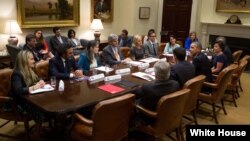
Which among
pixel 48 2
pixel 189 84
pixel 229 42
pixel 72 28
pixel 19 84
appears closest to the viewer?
pixel 19 84

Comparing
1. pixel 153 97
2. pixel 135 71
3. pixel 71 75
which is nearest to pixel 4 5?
pixel 71 75

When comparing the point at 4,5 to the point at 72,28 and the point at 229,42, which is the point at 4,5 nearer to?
the point at 72,28

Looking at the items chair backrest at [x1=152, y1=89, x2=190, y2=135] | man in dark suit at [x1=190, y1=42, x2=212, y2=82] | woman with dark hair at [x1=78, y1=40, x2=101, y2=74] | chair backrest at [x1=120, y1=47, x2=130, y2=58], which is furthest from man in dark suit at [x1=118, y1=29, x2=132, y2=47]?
chair backrest at [x1=152, y1=89, x2=190, y2=135]

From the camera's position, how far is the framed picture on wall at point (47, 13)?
5695 mm

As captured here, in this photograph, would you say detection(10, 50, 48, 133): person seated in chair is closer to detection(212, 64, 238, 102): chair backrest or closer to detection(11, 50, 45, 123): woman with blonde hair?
detection(11, 50, 45, 123): woman with blonde hair

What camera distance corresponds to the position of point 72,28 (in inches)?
270

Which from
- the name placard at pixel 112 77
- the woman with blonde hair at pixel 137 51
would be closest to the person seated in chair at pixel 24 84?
the name placard at pixel 112 77

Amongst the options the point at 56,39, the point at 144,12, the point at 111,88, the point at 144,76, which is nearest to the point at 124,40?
the point at 56,39

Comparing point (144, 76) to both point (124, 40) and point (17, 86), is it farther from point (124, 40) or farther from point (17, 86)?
point (124, 40)

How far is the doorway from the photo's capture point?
7914 millimetres

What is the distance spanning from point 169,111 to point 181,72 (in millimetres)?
896

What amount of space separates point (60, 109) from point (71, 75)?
1.05 metres

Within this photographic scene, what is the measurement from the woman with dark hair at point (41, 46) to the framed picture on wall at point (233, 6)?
5090 mm

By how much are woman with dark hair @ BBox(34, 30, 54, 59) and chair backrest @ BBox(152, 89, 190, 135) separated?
350 cm
